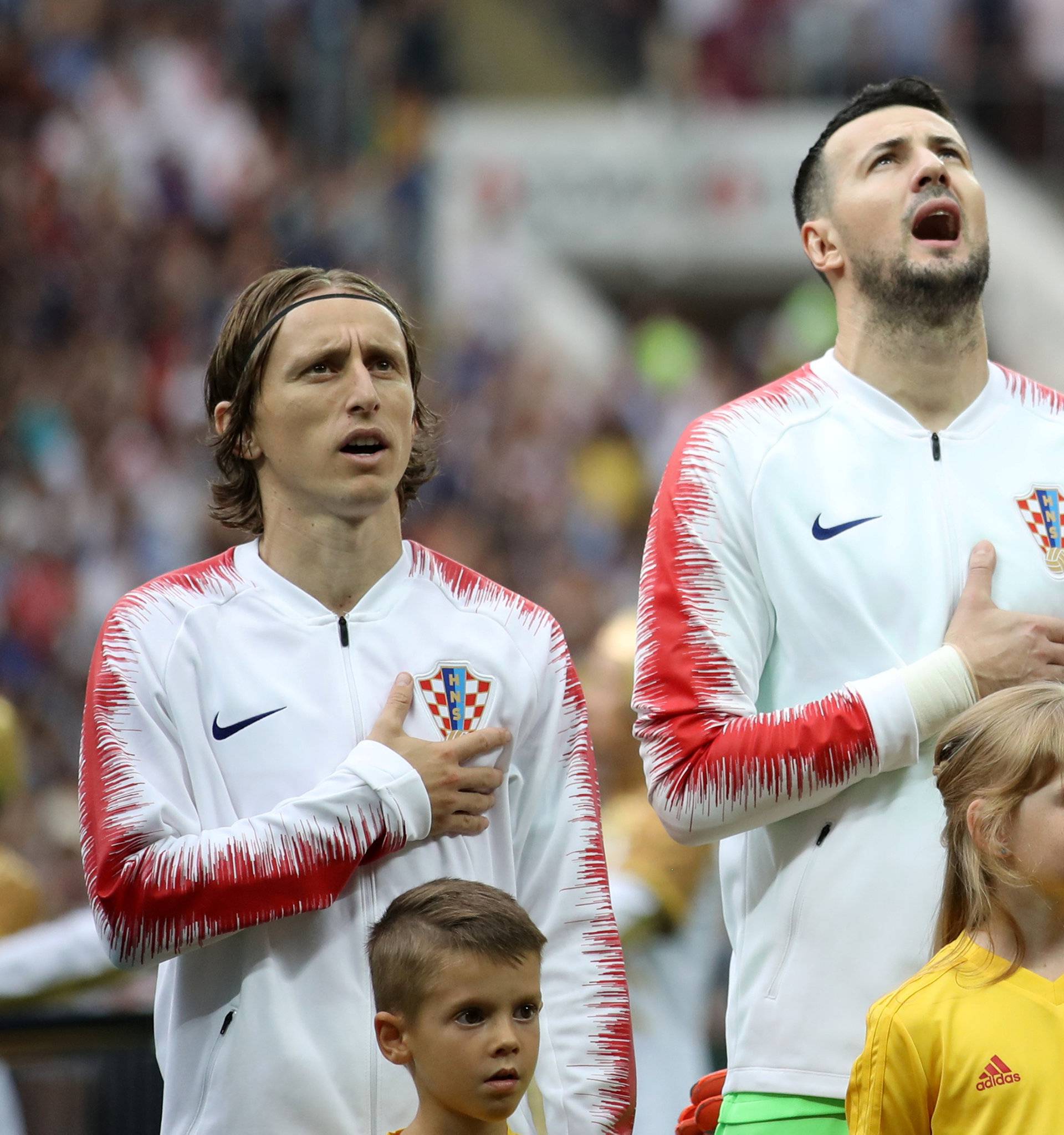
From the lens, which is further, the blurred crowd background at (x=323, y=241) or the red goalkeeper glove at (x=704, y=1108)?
the blurred crowd background at (x=323, y=241)

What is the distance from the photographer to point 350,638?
A: 132 inches

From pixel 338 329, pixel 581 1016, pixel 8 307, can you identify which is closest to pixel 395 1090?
pixel 581 1016

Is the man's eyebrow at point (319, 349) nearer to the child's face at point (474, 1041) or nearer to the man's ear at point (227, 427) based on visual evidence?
the man's ear at point (227, 427)

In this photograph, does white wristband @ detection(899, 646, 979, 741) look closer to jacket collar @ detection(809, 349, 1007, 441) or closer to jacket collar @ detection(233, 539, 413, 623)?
jacket collar @ detection(809, 349, 1007, 441)

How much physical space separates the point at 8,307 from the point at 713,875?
894cm

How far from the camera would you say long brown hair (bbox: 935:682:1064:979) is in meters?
2.91

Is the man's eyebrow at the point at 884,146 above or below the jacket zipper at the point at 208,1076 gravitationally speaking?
above

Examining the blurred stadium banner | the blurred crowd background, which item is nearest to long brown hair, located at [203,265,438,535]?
the blurred crowd background

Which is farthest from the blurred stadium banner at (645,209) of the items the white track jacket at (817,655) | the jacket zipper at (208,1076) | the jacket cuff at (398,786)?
the jacket zipper at (208,1076)

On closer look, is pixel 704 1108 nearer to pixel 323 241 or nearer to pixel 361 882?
pixel 361 882

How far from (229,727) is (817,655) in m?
0.97

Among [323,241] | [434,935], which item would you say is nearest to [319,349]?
[434,935]

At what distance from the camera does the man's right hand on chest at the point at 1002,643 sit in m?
3.14

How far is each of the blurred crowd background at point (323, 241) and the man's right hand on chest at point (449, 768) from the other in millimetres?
6455
